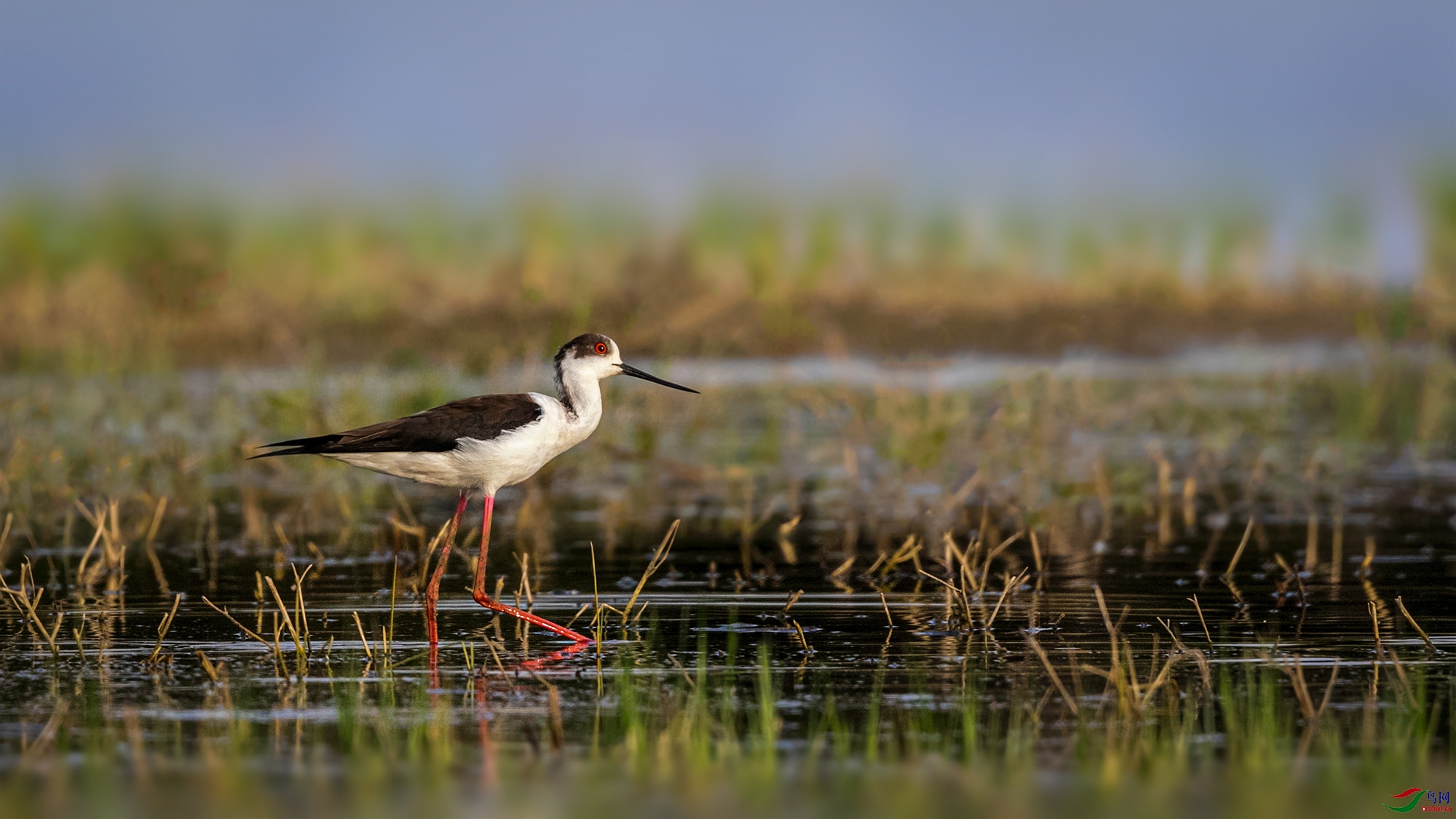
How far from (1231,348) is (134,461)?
18382 mm

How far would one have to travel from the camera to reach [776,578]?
29.8ft

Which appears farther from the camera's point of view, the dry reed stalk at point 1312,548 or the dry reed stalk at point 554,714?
the dry reed stalk at point 1312,548

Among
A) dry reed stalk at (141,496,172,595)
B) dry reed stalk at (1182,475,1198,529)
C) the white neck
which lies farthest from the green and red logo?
dry reed stalk at (1182,475,1198,529)

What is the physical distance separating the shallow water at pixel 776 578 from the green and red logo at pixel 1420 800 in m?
0.38

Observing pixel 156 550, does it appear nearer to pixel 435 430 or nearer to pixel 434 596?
pixel 435 430

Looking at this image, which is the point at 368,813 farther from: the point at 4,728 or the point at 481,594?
the point at 481,594

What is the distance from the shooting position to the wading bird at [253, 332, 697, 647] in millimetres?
8336

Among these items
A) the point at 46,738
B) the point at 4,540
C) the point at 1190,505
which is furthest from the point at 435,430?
the point at 1190,505

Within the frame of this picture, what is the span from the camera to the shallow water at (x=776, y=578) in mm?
5598

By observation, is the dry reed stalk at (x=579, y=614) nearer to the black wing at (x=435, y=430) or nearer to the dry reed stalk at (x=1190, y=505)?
the black wing at (x=435, y=430)

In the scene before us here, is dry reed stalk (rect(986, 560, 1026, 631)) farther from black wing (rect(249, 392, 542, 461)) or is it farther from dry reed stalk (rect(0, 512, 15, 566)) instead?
dry reed stalk (rect(0, 512, 15, 566))

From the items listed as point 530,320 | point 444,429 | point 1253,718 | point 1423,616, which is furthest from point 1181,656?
point 530,320

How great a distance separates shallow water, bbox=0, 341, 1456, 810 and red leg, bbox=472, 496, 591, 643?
82 mm

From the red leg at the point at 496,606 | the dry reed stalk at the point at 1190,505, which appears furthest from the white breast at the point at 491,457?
the dry reed stalk at the point at 1190,505
